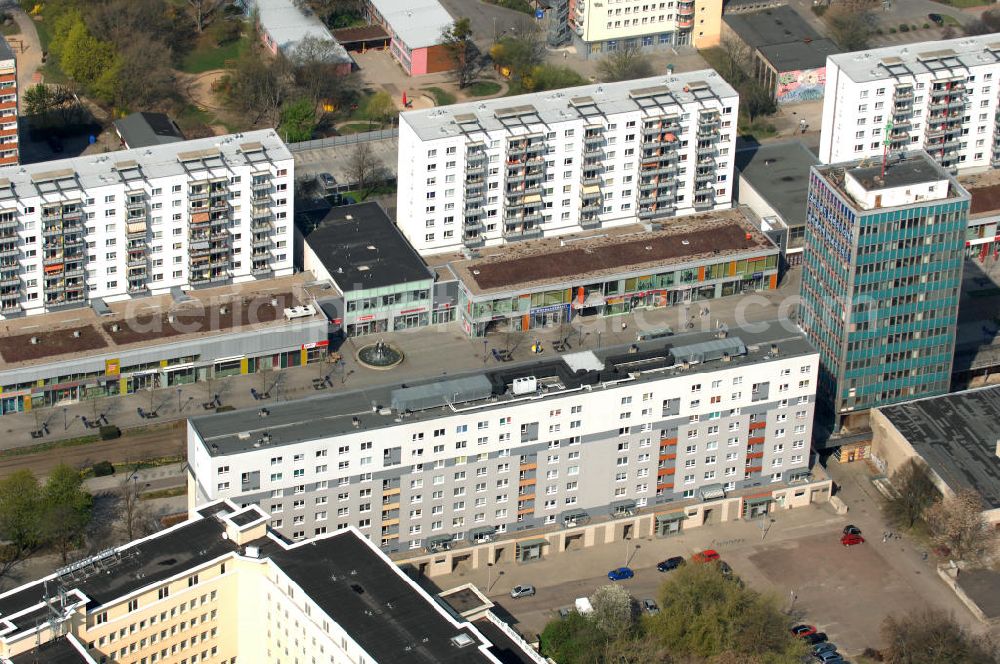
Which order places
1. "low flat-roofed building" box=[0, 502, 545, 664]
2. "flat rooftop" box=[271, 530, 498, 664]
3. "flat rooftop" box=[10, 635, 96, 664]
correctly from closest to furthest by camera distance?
"flat rooftop" box=[10, 635, 96, 664]
"low flat-roofed building" box=[0, 502, 545, 664]
"flat rooftop" box=[271, 530, 498, 664]

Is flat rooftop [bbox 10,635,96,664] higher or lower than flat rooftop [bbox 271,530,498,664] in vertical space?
higher

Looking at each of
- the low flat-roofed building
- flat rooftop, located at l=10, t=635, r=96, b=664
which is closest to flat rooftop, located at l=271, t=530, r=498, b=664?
the low flat-roofed building

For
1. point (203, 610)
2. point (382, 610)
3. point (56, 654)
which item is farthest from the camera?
point (203, 610)

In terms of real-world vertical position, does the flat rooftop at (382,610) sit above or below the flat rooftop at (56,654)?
below

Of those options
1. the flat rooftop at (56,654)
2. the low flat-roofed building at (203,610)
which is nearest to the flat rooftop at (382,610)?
the low flat-roofed building at (203,610)

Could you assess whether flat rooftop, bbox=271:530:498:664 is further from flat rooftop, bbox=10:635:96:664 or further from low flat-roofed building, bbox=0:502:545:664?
flat rooftop, bbox=10:635:96:664

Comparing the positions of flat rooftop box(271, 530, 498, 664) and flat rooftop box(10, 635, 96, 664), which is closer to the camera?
flat rooftop box(10, 635, 96, 664)

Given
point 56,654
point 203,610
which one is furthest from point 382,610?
point 56,654

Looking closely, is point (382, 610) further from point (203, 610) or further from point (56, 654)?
point (56, 654)

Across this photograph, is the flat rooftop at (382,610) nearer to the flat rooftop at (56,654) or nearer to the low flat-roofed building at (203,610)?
the low flat-roofed building at (203,610)
